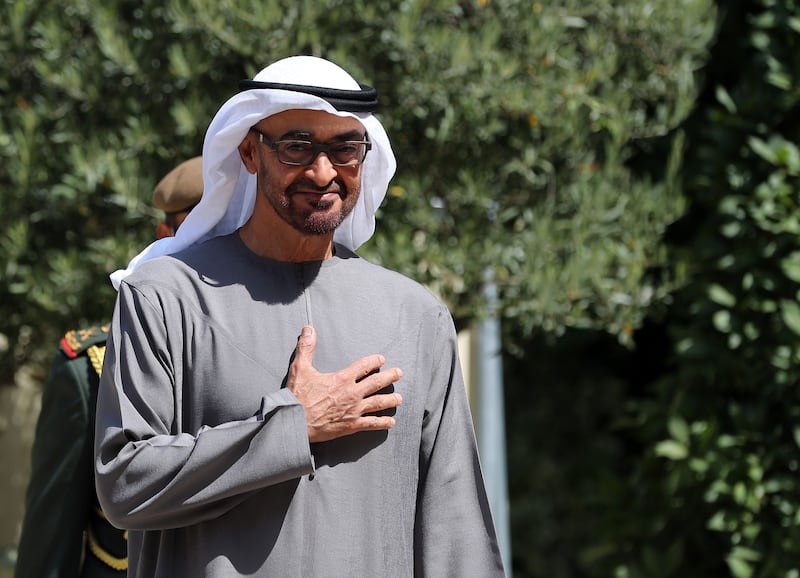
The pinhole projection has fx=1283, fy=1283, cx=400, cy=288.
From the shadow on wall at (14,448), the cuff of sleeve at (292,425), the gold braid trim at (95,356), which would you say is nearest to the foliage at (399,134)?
the shadow on wall at (14,448)

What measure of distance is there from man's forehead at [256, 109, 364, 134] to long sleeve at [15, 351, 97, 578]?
980 millimetres

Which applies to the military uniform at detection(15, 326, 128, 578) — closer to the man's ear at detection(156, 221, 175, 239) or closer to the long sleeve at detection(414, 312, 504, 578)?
the man's ear at detection(156, 221, 175, 239)

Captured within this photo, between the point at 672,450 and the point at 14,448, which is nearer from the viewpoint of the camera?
the point at 672,450

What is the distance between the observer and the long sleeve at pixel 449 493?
2.54 metres

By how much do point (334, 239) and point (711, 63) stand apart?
3.92 metres

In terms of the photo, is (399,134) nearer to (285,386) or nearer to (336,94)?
(336,94)

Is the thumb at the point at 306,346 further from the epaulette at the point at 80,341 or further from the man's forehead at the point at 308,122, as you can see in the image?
the epaulette at the point at 80,341

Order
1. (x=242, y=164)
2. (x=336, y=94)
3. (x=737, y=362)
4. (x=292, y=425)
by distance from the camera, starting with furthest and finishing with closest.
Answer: (x=737, y=362) < (x=242, y=164) < (x=336, y=94) < (x=292, y=425)

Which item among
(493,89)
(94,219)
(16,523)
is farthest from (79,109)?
(16,523)

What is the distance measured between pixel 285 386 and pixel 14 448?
4511mm

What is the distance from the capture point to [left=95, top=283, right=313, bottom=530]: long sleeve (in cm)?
226

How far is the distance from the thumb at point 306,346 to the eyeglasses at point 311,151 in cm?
32

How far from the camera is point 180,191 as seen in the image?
3416 mm

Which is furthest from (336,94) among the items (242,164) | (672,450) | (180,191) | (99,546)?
(672,450)
